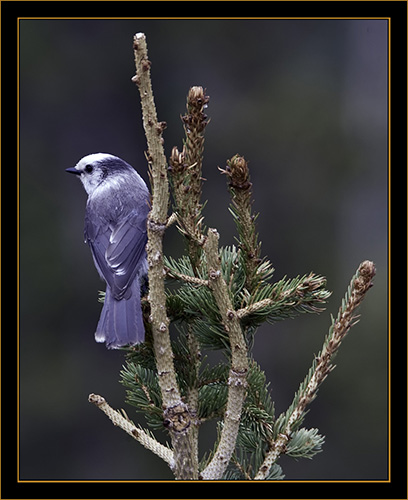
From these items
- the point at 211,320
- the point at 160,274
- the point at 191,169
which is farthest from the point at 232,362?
the point at 191,169

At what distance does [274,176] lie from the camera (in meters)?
8.19

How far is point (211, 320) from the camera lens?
1.71 m

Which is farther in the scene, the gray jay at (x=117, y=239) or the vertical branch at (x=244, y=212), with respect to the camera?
the gray jay at (x=117, y=239)

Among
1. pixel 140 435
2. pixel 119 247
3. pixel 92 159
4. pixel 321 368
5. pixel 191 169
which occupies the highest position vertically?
pixel 92 159


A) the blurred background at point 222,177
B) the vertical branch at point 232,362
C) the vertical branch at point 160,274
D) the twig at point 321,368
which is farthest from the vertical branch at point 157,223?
the blurred background at point 222,177

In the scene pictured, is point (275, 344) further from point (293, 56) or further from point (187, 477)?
point (187, 477)

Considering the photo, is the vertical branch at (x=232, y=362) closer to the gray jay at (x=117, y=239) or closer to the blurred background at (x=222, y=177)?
the gray jay at (x=117, y=239)

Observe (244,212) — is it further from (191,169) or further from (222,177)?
(222,177)

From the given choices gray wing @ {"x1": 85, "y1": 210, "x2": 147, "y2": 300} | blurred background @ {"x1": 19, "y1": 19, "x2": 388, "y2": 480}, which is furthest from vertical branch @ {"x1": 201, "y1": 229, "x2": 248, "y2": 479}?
blurred background @ {"x1": 19, "y1": 19, "x2": 388, "y2": 480}

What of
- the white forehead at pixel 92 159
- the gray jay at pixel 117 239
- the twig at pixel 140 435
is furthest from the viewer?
the white forehead at pixel 92 159

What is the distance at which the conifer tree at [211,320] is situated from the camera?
1616 mm

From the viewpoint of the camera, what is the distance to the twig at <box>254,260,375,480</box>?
1.65m

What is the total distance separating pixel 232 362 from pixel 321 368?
8.9 inches

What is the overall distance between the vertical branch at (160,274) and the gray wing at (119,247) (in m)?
0.56
